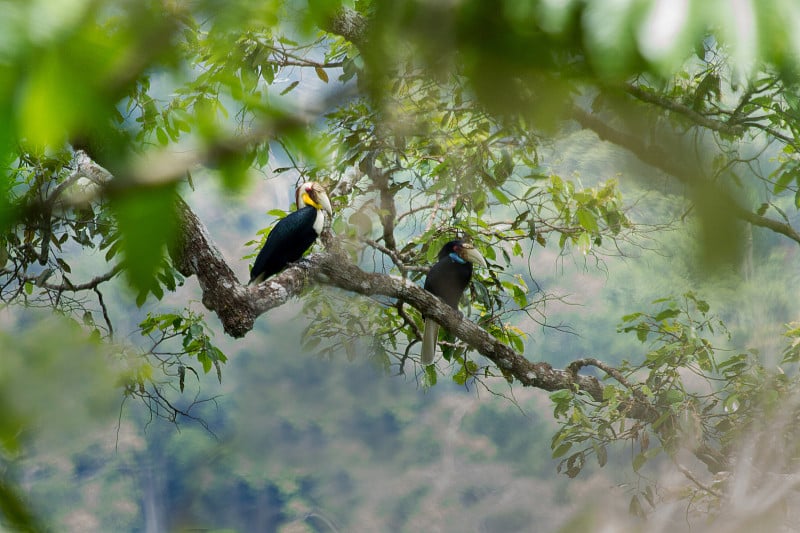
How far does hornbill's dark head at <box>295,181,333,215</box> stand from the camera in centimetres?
130

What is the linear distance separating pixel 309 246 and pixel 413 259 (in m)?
0.22

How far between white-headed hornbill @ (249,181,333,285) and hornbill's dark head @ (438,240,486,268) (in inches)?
10.4

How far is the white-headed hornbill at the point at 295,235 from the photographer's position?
133 cm

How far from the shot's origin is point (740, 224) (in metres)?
0.15

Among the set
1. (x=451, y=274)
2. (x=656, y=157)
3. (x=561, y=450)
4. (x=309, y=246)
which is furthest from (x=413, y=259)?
(x=656, y=157)

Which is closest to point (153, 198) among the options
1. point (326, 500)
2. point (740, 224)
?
point (740, 224)

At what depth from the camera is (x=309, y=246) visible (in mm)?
1378

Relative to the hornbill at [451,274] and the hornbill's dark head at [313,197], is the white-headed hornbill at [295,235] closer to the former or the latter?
the hornbill's dark head at [313,197]

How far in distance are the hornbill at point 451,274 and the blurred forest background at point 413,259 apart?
0.13 feet

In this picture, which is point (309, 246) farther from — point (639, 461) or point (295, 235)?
point (639, 461)

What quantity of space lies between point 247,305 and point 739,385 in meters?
0.71

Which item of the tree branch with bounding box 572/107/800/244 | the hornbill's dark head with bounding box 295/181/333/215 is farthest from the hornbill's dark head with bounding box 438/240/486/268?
the tree branch with bounding box 572/107/800/244

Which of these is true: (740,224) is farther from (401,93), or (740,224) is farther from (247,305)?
(247,305)

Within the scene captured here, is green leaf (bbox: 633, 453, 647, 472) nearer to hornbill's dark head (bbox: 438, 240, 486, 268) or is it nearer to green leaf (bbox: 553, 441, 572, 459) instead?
green leaf (bbox: 553, 441, 572, 459)
